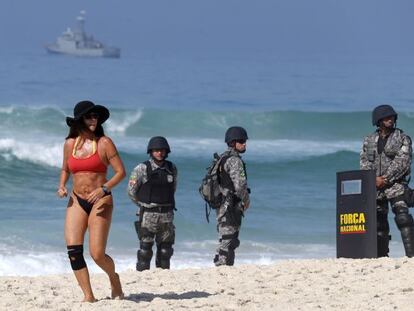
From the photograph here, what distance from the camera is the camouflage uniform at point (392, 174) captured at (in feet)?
42.6

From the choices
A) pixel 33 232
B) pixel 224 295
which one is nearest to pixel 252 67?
pixel 33 232

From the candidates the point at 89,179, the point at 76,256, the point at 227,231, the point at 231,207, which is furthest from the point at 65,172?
the point at 227,231

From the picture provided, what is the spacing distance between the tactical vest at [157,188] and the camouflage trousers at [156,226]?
127 millimetres

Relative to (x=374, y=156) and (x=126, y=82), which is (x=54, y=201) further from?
(x=126, y=82)

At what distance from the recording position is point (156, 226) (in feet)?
43.2

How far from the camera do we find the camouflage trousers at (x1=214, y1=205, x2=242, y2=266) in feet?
43.3

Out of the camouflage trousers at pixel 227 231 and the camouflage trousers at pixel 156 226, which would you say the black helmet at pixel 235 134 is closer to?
the camouflage trousers at pixel 227 231

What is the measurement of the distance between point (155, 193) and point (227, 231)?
75cm

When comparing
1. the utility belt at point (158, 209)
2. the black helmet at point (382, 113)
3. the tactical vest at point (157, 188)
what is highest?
the black helmet at point (382, 113)

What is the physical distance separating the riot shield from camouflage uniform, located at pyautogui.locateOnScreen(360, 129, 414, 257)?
17 centimetres

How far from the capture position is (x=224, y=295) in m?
11.3

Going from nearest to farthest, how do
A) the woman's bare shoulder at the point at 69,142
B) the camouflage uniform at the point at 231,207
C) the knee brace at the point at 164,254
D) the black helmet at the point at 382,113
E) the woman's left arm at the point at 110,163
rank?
the woman's left arm at the point at 110,163 → the woman's bare shoulder at the point at 69,142 → the black helmet at the point at 382,113 → the camouflage uniform at the point at 231,207 → the knee brace at the point at 164,254

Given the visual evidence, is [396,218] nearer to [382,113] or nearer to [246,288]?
[382,113]

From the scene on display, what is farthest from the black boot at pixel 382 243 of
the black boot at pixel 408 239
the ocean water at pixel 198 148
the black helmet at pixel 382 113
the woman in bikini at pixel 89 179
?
the ocean water at pixel 198 148
